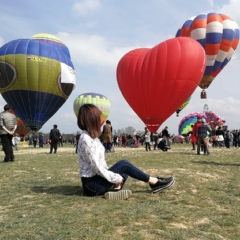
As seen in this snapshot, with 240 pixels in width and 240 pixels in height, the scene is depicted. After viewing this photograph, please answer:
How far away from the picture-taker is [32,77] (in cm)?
2998

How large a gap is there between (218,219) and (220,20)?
28.0 metres

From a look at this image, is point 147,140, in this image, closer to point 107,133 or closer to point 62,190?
point 107,133

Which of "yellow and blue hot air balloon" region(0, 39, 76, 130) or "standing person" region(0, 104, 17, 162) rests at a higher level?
"yellow and blue hot air balloon" region(0, 39, 76, 130)

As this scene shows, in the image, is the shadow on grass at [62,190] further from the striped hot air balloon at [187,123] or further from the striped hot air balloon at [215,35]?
the striped hot air balloon at [187,123]

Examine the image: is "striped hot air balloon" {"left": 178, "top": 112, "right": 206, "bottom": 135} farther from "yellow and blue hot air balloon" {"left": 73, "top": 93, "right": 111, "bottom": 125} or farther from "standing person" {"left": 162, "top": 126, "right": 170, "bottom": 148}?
"standing person" {"left": 162, "top": 126, "right": 170, "bottom": 148}

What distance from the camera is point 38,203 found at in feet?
17.5

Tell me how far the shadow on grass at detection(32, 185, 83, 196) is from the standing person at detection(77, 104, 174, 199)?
20.5 inches

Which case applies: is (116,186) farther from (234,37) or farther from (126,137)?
(126,137)

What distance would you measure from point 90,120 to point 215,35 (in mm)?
26168

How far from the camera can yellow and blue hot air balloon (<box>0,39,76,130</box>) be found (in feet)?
97.7

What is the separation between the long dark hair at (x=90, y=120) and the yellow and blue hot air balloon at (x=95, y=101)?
134 feet

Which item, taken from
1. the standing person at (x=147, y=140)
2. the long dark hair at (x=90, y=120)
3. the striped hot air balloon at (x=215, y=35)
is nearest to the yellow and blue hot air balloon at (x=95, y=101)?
the striped hot air balloon at (x=215, y=35)

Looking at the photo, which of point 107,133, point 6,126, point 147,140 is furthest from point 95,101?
point 6,126

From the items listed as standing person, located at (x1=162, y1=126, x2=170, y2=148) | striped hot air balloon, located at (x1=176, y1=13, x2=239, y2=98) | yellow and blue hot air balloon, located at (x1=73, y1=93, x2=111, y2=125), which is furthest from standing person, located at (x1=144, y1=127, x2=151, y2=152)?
yellow and blue hot air balloon, located at (x1=73, y1=93, x2=111, y2=125)
